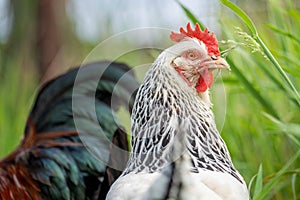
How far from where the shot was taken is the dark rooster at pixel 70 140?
222 centimetres

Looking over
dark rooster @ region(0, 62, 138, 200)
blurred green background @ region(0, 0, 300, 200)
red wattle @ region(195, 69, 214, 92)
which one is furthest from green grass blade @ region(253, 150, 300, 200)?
dark rooster @ region(0, 62, 138, 200)

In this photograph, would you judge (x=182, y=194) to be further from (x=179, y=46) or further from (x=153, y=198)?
(x=179, y=46)

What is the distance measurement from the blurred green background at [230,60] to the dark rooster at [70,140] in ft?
0.54

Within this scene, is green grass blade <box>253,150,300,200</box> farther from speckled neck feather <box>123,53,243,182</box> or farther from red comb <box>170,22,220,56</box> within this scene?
red comb <box>170,22,220,56</box>

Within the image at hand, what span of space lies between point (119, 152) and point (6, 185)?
56cm

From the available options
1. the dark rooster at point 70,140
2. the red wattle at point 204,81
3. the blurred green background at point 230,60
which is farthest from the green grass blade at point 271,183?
the dark rooster at point 70,140

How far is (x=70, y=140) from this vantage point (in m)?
2.34

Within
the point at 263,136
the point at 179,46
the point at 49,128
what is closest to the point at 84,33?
the point at 49,128

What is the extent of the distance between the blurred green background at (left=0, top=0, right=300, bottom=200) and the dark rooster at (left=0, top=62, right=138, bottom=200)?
16 cm

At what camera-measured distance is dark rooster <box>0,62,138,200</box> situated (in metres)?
2.22

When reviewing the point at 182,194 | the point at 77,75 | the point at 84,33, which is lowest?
the point at 182,194

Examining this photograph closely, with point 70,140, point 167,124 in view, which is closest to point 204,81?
point 167,124

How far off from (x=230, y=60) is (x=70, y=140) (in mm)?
864

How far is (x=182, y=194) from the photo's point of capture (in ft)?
3.61
